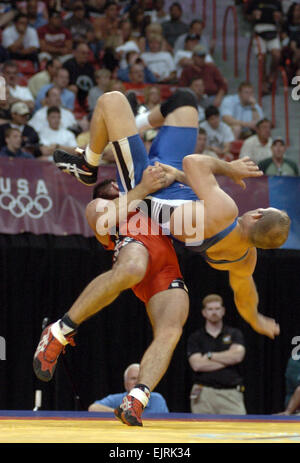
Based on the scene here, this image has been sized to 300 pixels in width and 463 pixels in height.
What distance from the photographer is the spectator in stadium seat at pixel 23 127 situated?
6.94m

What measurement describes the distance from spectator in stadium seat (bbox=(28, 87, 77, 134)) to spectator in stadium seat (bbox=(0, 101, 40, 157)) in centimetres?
13

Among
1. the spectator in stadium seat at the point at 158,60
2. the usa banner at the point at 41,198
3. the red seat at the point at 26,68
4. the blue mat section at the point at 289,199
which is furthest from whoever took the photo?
the spectator in stadium seat at the point at 158,60

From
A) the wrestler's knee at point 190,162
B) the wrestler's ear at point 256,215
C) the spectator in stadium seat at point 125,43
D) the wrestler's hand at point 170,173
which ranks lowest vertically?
the wrestler's ear at point 256,215

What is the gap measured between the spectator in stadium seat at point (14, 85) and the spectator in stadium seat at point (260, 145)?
2.13m

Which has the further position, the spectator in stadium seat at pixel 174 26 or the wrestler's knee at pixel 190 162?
the spectator in stadium seat at pixel 174 26

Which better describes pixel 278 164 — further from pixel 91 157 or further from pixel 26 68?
pixel 91 157

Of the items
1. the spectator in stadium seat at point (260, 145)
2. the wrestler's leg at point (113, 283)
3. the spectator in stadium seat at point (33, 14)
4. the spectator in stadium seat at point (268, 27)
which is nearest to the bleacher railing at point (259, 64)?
the spectator in stadium seat at point (268, 27)

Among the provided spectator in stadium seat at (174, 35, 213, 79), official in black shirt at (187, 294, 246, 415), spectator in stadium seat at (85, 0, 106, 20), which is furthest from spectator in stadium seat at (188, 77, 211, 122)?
official in black shirt at (187, 294, 246, 415)

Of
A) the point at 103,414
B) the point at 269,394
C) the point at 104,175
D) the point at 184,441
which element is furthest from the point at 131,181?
the point at 269,394

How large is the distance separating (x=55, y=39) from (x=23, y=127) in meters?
2.59

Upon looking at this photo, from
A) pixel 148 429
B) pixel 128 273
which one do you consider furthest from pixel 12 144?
pixel 148 429

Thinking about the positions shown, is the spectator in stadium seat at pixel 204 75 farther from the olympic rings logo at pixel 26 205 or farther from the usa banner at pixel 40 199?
the olympic rings logo at pixel 26 205
